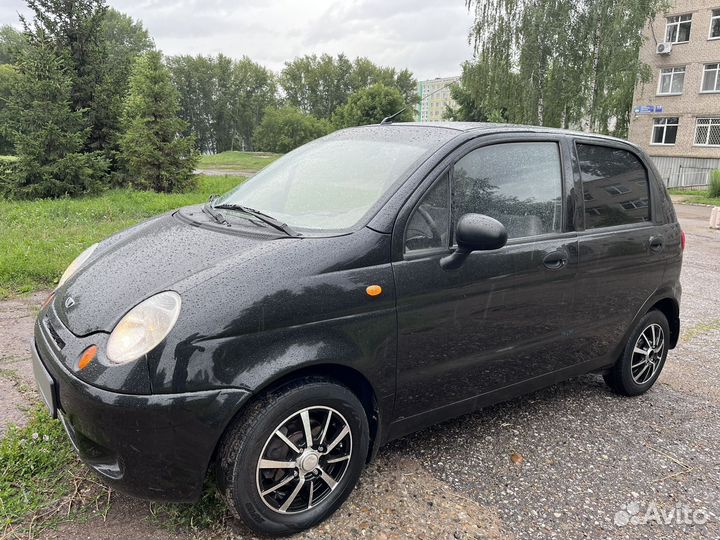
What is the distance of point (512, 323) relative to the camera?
293cm

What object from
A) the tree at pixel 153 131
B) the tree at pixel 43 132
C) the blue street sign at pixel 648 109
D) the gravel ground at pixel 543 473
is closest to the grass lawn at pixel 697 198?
the blue street sign at pixel 648 109

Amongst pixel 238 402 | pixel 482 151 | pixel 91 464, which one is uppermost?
pixel 482 151

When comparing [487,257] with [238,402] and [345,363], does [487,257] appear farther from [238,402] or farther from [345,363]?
[238,402]

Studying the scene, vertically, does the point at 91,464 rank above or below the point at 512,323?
below

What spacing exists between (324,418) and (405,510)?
0.64 meters

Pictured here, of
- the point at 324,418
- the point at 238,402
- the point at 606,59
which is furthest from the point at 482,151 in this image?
the point at 606,59

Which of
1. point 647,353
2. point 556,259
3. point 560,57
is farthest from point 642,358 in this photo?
point 560,57

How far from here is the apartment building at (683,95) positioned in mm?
29328

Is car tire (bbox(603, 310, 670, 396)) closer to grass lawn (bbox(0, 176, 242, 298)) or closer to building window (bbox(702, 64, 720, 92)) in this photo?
grass lawn (bbox(0, 176, 242, 298))

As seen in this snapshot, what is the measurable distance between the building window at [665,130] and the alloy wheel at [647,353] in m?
32.5

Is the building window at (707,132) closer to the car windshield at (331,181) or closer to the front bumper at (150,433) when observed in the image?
the car windshield at (331,181)

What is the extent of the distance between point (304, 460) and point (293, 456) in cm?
5

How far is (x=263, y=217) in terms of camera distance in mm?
2781

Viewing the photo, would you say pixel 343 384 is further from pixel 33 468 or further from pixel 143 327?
pixel 33 468
